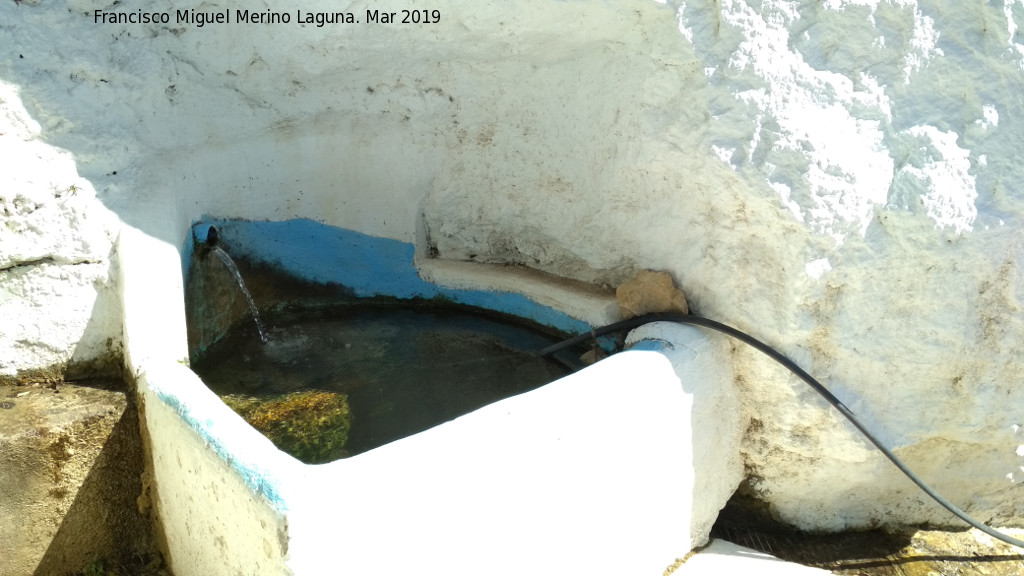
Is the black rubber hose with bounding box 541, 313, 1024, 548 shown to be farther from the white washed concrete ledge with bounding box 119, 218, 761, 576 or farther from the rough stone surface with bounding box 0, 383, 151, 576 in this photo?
the rough stone surface with bounding box 0, 383, 151, 576

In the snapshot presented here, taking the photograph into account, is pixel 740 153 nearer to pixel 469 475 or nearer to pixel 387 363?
pixel 469 475

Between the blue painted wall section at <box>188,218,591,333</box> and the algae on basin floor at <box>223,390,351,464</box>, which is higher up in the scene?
the blue painted wall section at <box>188,218,591,333</box>

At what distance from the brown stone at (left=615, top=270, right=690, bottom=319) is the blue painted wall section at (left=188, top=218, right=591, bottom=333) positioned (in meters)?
0.30

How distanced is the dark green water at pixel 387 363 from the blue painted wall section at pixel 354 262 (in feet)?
0.22

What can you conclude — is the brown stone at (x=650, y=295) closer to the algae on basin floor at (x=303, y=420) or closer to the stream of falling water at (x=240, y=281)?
the algae on basin floor at (x=303, y=420)

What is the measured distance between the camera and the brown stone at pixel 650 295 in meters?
2.87

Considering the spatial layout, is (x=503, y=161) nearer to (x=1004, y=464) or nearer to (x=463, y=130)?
(x=463, y=130)

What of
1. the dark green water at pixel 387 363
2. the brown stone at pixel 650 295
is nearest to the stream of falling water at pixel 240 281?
the dark green water at pixel 387 363

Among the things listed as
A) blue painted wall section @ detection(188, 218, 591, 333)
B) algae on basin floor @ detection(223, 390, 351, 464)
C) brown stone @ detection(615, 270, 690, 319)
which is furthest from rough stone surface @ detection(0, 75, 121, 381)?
brown stone @ detection(615, 270, 690, 319)

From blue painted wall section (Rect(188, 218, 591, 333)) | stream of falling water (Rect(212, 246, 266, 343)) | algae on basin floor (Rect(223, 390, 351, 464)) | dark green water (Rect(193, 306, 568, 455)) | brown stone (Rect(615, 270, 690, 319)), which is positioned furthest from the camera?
blue painted wall section (Rect(188, 218, 591, 333))

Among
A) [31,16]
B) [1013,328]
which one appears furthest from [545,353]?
[31,16]

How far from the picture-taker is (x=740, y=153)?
2.63 m

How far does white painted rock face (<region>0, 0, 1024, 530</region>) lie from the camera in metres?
2.57

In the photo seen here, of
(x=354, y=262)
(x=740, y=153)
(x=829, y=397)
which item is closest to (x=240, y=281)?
(x=354, y=262)
